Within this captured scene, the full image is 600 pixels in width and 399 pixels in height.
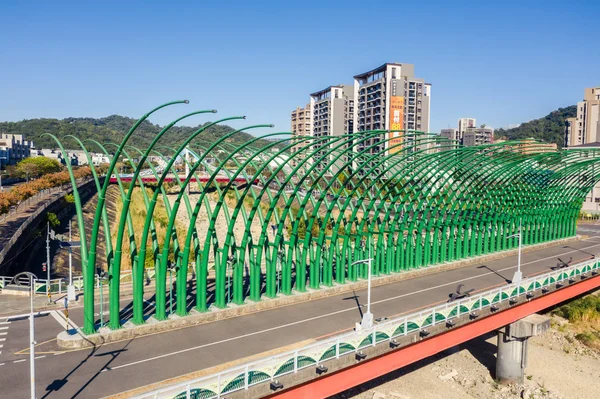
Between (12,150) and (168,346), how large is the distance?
144180 millimetres

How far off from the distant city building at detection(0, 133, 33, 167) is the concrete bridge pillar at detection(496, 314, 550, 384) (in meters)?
Result: 131

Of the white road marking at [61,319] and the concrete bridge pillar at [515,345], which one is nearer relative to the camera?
the white road marking at [61,319]

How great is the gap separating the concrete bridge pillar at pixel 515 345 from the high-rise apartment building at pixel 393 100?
7646cm

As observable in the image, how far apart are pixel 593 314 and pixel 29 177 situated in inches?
4198

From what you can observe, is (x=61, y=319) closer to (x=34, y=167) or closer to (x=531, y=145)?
(x=531, y=145)

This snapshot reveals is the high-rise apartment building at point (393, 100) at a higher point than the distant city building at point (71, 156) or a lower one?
higher

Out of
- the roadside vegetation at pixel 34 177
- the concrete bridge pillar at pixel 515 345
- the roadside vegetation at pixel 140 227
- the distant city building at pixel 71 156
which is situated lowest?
the concrete bridge pillar at pixel 515 345

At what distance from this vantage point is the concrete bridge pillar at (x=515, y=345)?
3259cm

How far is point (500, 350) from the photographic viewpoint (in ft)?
110

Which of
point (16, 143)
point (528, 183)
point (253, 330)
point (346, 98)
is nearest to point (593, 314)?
point (528, 183)

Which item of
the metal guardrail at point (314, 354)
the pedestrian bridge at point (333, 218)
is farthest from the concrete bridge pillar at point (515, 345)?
the pedestrian bridge at point (333, 218)

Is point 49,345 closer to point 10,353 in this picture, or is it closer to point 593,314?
point 10,353

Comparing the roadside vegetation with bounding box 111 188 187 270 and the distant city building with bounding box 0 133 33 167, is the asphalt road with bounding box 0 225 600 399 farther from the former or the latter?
the distant city building with bounding box 0 133 33 167

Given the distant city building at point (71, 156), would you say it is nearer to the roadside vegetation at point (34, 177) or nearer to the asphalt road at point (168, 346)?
the roadside vegetation at point (34, 177)
